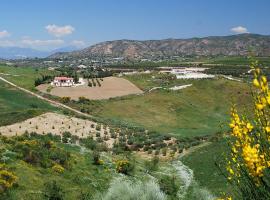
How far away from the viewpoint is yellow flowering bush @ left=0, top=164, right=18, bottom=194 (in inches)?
789

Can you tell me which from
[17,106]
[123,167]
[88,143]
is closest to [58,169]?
[123,167]

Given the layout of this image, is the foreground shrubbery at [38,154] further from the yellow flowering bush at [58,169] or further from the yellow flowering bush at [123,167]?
the yellow flowering bush at [123,167]

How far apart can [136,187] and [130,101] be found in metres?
62.9

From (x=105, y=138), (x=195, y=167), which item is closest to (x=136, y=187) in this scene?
(x=195, y=167)

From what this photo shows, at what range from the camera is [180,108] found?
265 ft

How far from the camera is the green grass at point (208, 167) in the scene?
28725 millimetres

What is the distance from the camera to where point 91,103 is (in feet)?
259

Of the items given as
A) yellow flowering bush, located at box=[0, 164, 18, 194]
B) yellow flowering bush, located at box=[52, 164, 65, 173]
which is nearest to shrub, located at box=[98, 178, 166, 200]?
yellow flowering bush, located at box=[0, 164, 18, 194]

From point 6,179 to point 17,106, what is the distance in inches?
1916

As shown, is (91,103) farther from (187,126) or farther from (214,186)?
(214,186)

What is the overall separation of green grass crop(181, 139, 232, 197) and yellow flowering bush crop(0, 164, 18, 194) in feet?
36.9

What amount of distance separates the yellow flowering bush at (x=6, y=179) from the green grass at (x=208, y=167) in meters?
11.2

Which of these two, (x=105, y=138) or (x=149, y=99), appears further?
(x=149, y=99)

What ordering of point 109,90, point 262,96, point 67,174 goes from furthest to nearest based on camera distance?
1. point 109,90
2. point 67,174
3. point 262,96
